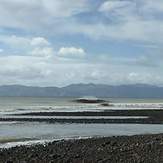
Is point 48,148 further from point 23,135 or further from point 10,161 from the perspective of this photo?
point 23,135

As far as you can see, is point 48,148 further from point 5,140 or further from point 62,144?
point 5,140

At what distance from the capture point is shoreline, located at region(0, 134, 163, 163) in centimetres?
2512

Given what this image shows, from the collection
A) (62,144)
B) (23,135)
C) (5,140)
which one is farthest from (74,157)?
(23,135)

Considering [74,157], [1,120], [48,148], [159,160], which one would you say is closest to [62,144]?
[48,148]

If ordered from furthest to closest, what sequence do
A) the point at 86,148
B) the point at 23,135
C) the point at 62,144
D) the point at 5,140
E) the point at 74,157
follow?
the point at 23,135
the point at 5,140
the point at 62,144
the point at 86,148
the point at 74,157

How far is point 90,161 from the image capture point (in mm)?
25016

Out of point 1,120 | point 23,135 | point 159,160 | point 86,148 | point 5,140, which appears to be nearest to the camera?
point 159,160

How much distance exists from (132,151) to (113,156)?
4.88 feet

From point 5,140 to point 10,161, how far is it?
1351 centimetres

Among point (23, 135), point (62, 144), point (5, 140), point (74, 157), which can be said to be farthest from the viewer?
point (23, 135)

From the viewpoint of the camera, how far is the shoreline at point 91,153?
2512cm

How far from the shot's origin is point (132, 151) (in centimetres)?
2664

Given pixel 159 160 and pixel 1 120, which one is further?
pixel 1 120

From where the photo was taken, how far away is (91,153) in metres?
27.1
